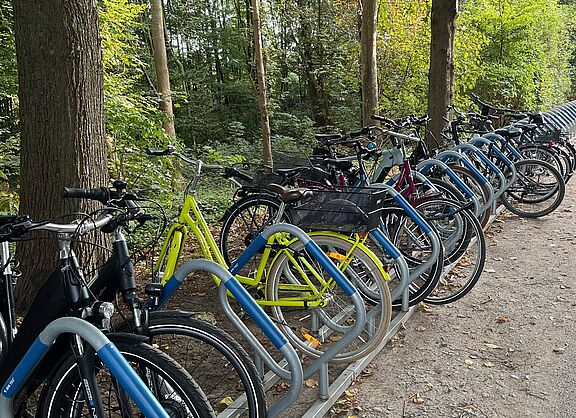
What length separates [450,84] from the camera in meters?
8.05

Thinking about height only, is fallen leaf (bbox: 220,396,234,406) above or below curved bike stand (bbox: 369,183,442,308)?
below

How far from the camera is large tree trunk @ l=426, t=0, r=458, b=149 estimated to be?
305 inches

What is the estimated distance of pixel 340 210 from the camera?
11.1ft

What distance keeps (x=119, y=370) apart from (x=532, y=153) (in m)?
6.86

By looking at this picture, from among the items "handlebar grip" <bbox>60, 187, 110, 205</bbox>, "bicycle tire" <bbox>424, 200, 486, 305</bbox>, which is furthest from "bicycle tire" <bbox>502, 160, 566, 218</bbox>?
"handlebar grip" <bbox>60, 187, 110, 205</bbox>

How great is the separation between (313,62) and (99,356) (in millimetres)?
17359

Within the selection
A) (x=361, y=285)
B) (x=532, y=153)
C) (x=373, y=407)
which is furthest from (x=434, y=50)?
Result: (x=373, y=407)

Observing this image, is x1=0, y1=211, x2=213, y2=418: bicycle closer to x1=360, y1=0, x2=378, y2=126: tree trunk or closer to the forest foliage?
the forest foliage

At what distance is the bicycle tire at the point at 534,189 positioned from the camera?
6418mm

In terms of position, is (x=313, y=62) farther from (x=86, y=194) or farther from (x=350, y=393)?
(x=86, y=194)

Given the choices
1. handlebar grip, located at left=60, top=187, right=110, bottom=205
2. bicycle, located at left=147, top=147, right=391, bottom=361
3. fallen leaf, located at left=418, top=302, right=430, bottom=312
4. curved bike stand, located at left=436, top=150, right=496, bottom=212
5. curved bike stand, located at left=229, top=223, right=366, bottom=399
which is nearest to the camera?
handlebar grip, located at left=60, top=187, right=110, bottom=205

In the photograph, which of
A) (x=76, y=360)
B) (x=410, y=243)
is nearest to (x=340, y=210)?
(x=410, y=243)

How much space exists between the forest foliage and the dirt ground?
4583mm

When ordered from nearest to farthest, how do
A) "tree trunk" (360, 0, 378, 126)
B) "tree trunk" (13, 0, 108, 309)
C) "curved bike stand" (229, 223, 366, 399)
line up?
"curved bike stand" (229, 223, 366, 399) → "tree trunk" (13, 0, 108, 309) → "tree trunk" (360, 0, 378, 126)
